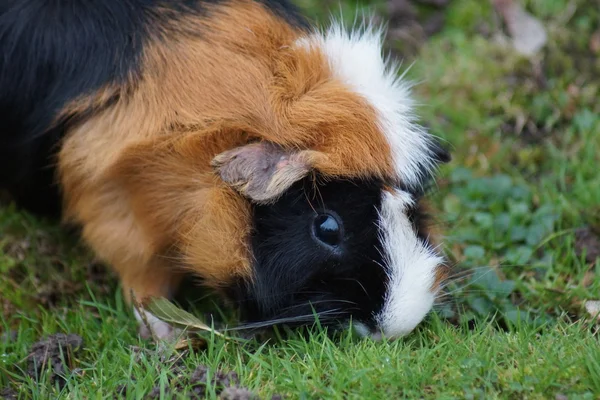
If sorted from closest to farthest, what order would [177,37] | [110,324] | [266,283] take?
[266,283]
[177,37]
[110,324]

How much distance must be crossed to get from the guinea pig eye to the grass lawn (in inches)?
11.7

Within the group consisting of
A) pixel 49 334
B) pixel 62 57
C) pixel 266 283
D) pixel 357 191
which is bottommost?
pixel 49 334

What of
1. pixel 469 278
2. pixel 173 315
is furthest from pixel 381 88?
pixel 173 315

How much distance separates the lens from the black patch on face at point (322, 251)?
2365 millimetres

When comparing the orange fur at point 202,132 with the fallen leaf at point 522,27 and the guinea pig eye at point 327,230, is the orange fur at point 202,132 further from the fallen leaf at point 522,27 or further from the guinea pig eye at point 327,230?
the fallen leaf at point 522,27

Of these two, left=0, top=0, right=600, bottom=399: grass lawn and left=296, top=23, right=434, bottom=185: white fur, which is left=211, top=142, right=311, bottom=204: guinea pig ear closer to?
left=296, top=23, right=434, bottom=185: white fur

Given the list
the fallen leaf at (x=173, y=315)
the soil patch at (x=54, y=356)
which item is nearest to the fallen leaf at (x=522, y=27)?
the fallen leaf at (x=173, y=315)

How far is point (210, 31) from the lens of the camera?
8.50 ft

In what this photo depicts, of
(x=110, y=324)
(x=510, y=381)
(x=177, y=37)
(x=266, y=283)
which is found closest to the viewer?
(x=510, y=381)

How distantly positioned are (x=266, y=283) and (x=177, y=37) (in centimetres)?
90

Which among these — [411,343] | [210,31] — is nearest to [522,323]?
[411,343]

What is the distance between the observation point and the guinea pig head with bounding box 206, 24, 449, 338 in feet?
7.70

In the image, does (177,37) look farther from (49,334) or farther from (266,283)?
(49,334)

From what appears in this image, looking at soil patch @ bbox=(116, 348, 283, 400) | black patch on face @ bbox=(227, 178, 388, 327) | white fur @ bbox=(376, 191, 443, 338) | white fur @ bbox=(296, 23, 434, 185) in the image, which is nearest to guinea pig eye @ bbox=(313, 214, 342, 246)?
black patch on face @ bbox=(227, 178, 388, 327)
